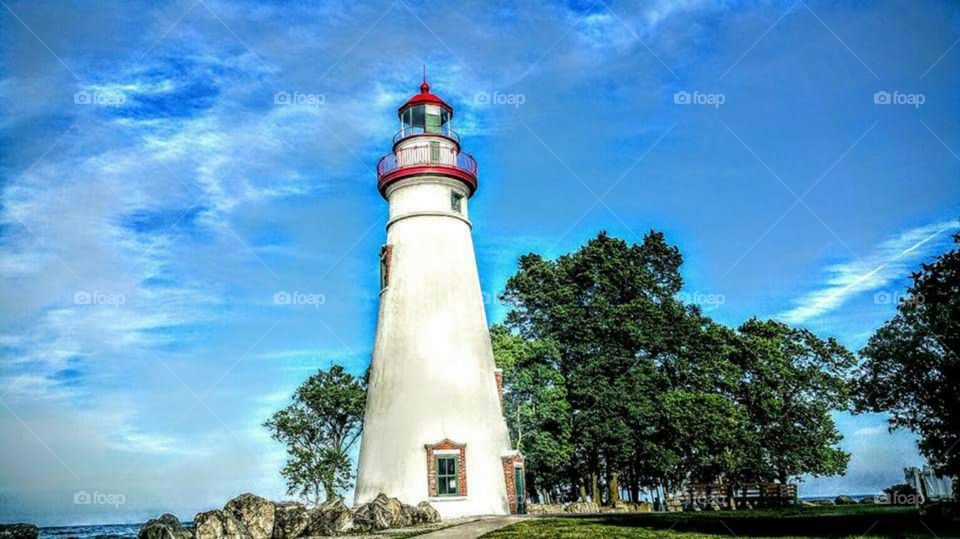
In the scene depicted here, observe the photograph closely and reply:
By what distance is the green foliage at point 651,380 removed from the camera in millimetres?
38562

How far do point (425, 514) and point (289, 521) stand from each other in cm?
651

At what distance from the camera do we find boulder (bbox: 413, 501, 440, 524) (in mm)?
24234

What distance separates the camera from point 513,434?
38125 mm

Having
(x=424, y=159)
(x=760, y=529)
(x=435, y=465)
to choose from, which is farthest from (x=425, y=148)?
(x=760, y=529)

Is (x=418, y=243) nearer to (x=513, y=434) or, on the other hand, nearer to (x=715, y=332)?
(x=513, y=434)

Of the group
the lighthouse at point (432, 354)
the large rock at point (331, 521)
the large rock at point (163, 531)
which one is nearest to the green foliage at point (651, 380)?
the lighthouse at point (432, 354)

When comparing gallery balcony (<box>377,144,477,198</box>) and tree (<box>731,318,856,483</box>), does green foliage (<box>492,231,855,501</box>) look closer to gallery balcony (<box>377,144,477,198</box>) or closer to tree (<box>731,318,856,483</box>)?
tree (<box>731,318,856,483</box>)

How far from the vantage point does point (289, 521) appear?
19.2 m

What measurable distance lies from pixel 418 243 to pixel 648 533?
54.8 feet

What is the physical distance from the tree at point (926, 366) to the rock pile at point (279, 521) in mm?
13947

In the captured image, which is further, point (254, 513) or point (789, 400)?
point (789, 400)

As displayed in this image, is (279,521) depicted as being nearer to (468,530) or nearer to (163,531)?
(163,531)

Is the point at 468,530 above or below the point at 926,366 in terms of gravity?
below

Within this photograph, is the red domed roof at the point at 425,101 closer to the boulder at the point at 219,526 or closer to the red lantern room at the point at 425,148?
the red lantern room at the point at 425,148
